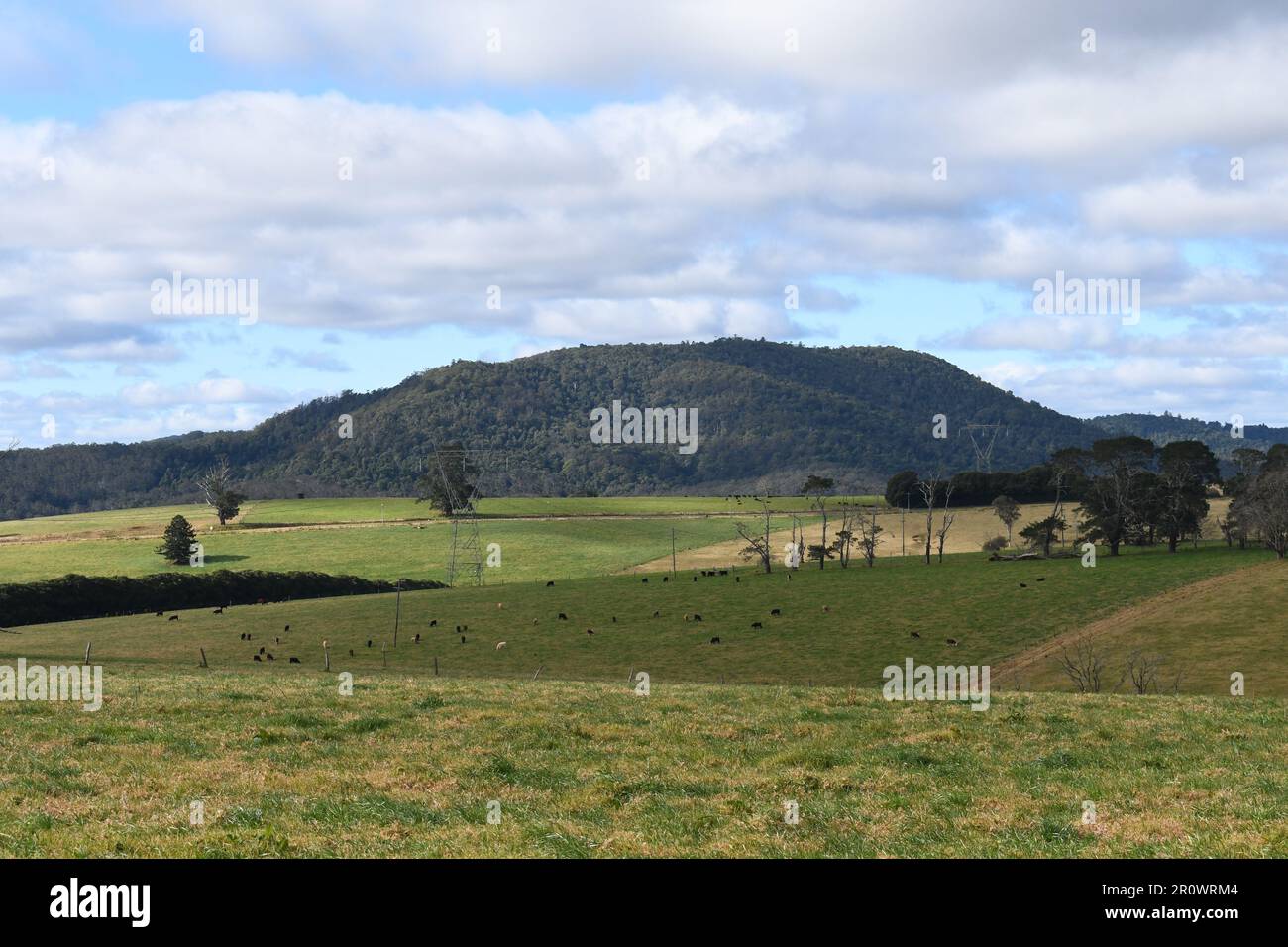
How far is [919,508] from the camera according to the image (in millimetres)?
178875

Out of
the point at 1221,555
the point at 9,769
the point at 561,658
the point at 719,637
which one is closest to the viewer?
the point at 9,769

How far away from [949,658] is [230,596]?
227 feet

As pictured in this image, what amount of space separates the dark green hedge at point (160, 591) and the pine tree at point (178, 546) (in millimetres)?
29283

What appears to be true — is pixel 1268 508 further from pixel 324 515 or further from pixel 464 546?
pixel 324 515

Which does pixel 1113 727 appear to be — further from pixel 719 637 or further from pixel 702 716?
pixel 719 637

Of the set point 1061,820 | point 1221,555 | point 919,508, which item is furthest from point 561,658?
point 919,508

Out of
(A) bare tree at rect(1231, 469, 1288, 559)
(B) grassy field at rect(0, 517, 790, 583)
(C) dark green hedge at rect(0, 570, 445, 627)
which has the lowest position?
(C) dark green hedge at rect(0, 570, 445, 627)
